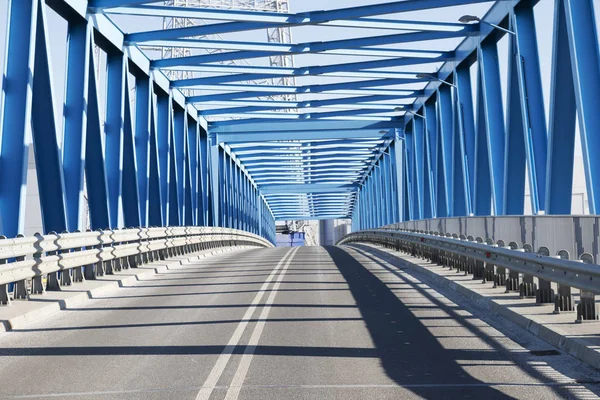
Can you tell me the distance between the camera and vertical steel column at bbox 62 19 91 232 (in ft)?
62.0

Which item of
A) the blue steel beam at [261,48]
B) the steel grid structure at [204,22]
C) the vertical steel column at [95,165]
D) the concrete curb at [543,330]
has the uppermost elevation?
the steel grid structure at [204,22]

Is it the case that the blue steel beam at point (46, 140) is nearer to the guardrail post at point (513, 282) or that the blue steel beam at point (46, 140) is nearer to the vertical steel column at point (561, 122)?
the guardrail post at point (513, 282)

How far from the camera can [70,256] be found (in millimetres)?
13359

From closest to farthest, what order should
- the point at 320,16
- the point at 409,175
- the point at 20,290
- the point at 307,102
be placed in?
the point at 20,290 → the point at 320,16 → the point at 307,102 → the point at 409,175

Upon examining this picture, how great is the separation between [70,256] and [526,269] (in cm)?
694

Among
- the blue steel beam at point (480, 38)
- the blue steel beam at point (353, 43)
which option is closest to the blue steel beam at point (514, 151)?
the blue steel beam at point (480, 38)

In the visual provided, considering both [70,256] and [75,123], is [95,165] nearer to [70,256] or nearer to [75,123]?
[75,123]

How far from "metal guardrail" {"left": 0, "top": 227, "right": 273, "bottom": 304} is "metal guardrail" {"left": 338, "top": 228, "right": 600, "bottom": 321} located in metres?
6.13

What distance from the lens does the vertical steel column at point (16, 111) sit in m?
14.5

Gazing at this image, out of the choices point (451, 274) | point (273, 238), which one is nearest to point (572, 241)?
point (451, 274)

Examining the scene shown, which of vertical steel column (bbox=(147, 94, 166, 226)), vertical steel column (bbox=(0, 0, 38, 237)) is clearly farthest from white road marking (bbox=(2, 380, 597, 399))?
vertical steel column (bbox=(147, 94, 166, 226))

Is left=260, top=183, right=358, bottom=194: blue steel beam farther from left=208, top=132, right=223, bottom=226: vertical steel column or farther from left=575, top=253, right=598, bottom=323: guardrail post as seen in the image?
left=575, top=253, right=598, bottom=323: guardrail post

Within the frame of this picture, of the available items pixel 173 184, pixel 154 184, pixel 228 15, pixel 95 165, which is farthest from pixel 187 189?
pixel 95 165

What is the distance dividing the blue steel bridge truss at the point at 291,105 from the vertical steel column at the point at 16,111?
0.02m
